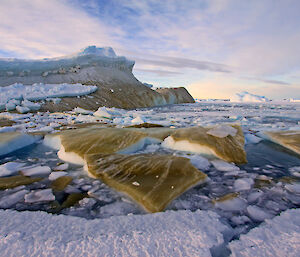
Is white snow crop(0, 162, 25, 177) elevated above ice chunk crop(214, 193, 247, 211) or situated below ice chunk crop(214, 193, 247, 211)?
below

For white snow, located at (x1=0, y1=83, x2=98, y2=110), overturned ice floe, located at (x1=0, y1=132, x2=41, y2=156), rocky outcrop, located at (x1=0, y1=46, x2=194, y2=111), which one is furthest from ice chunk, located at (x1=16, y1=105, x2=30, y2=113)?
overturned ice floe, located at (x1=0, y1=132, x2=41, y2=156)

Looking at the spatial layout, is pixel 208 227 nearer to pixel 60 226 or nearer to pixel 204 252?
pixel 204 252

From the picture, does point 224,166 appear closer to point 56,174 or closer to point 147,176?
point 147,176

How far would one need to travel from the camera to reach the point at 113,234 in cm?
91

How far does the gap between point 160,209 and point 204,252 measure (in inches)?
16.0

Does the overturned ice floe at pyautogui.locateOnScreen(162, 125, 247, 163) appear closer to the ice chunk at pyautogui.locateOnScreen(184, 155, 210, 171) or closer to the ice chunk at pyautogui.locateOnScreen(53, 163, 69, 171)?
the ice chunk at pyautogui.locateOnScreen(184, 155, 210, 171)

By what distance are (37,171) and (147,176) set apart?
110 centimetres

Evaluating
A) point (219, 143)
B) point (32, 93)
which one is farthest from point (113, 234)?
point (32, 93)

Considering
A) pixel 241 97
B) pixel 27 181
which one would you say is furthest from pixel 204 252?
pixel 241 97

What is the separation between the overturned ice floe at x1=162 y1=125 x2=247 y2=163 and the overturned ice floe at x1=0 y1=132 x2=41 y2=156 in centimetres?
212

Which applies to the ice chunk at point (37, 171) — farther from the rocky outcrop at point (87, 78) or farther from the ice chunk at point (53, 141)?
the rocky outcrop at point (87, 78)

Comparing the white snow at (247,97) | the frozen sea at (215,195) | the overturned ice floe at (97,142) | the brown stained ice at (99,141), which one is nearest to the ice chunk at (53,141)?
the overturned ice floe at (97,142)

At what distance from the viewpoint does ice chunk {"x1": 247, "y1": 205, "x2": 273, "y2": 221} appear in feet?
3.64

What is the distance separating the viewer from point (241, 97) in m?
45.3
